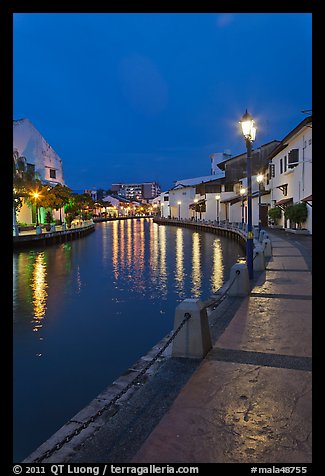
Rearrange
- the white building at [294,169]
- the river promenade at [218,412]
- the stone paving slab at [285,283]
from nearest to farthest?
the river promenade at [218,412]
the stone paving slab at [285,283]
the white building at [294,169]

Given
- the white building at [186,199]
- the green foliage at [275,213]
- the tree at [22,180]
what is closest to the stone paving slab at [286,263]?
the green foliage at [275,213]

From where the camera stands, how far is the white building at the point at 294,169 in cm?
2898

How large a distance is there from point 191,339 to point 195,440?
232 centimetres

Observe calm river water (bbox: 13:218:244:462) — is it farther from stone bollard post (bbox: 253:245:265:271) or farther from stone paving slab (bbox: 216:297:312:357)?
stone bollard post (bbox: 253:245:265:271)

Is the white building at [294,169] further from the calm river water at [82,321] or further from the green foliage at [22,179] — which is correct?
the green foliage at [22,179]

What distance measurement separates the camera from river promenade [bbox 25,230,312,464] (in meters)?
3.72

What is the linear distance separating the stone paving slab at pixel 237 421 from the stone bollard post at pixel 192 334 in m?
0.59

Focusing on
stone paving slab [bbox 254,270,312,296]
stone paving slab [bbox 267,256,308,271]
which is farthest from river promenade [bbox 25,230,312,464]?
stone paving slab [bbox 267,256,308,271]

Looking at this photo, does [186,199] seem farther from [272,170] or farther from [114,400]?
[114,400]

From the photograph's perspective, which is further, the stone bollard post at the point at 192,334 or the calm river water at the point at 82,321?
the calm river water at the point at 82,321

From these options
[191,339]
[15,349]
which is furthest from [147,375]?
[15,349]

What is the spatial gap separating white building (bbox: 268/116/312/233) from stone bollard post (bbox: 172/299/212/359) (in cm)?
2293

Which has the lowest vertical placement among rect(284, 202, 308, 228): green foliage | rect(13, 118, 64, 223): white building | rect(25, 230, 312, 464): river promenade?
rect(25, 230, 312, 464): river promenade
